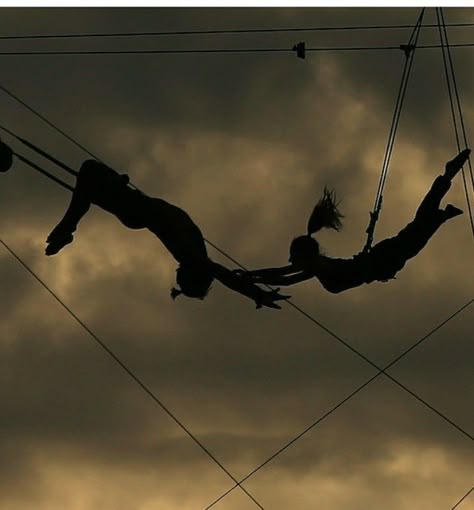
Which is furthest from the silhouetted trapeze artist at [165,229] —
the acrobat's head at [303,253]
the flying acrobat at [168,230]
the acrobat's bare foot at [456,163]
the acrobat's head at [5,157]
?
the acrobat's bare foot at [456,163]

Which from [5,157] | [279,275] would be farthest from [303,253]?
[5,157]

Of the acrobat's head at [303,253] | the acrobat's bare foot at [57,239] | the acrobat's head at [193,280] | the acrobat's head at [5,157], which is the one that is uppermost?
the acrobat's head at [303,253]

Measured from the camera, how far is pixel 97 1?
352cm

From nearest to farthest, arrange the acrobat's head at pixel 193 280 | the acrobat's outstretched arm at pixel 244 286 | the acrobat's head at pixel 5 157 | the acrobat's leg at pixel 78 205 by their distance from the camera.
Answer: the acrobat's head at pixel 5 157, the acrobat's leg at pixel 78 205, the acrobat's outstretched arm at pixel 244 286, the acrobat's head at pixel 193 280

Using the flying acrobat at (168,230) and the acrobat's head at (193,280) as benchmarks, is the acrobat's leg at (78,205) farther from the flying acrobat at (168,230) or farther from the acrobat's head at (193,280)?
the acrobat's head at (193,280)

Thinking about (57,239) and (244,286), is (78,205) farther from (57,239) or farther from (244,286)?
(244,286)

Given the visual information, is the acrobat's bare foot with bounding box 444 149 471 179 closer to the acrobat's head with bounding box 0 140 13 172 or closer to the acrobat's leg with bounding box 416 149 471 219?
the acrobat's leg with bounding box 416 149 471 219

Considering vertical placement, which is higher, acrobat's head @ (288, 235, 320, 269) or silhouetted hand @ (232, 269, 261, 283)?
acrobat's head @ (288, 235, 320, 269)

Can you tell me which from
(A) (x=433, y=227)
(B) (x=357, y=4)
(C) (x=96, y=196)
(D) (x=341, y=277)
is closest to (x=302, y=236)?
(D) (x=341, y=277)

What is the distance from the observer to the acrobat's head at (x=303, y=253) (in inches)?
218

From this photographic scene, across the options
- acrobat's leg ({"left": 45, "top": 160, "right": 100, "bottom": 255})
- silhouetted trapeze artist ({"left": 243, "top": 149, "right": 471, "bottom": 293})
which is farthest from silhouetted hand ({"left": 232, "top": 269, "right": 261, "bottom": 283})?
acrobat's leg ({"left": 45, "top": 160, "right": 100, "bottom": 255})

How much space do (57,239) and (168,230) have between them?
0.60m

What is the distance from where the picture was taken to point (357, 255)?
5520 millimetres

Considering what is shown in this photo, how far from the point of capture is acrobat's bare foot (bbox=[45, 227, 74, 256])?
5.43 meters
